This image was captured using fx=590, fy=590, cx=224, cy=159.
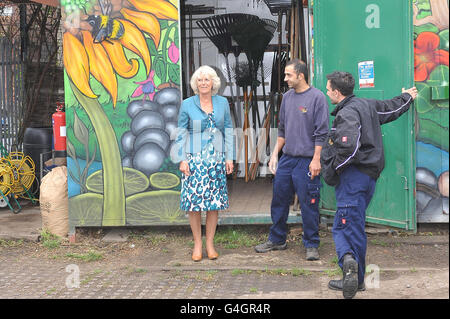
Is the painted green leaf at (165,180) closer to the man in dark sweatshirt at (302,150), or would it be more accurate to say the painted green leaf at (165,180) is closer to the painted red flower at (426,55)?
the man in dark sweatshirt at (302,150)

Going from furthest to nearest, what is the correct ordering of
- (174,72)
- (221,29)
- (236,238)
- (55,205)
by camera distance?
1. (221,29)
2. (55,205)
3. (236,238)
4. (174,72)

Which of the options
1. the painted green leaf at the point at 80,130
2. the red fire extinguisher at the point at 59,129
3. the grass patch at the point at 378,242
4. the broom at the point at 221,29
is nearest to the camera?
the grass patch at the point at 378,242

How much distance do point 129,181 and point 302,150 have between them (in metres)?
2.01

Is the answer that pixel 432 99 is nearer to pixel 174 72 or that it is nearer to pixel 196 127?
pixel 196 127

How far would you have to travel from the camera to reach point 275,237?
6.07 m

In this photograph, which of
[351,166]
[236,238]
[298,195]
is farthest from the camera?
[236,238]

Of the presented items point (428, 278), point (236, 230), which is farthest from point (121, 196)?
point (428, 278)

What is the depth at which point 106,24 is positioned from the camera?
6.34 meters

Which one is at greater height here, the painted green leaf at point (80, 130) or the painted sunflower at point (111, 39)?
the painted sunflower at point (111, 39)

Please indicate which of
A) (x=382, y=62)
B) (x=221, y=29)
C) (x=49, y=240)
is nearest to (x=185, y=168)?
(x=49, y=240)

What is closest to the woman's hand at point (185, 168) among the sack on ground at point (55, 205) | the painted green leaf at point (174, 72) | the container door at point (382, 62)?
the painted green leaf at point (174, 72)

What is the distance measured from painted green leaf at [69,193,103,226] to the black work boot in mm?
3108

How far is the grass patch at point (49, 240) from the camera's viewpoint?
21.5ft

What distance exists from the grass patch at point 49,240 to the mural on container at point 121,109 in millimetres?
287
